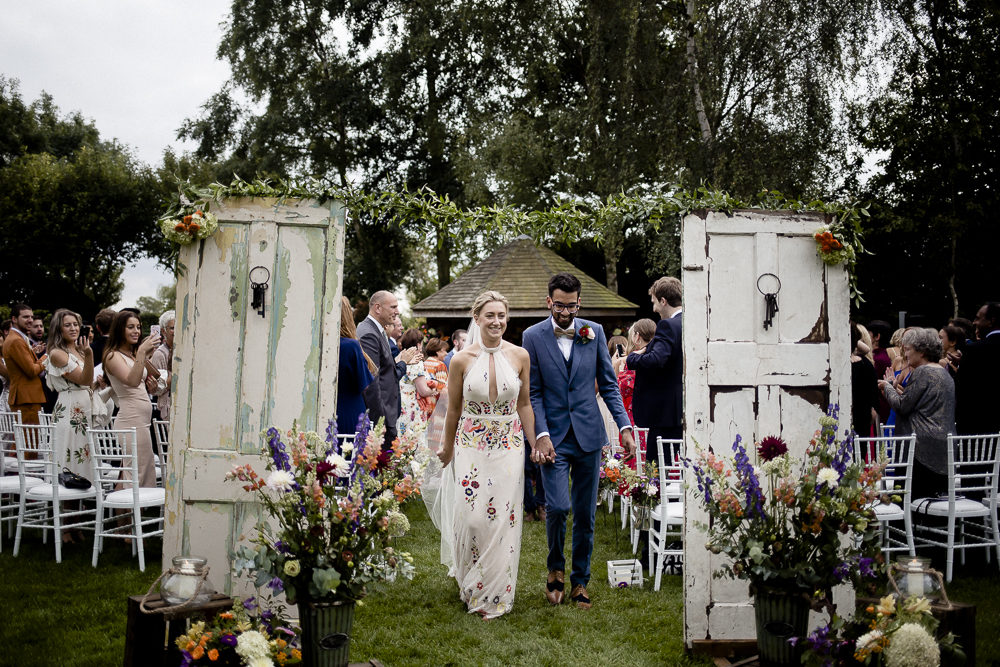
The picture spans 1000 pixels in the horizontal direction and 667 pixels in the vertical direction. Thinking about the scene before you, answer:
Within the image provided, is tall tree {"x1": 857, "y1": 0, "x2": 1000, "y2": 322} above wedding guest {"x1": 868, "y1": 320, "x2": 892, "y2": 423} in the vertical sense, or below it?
above

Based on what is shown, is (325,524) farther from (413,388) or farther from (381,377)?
(413,388)

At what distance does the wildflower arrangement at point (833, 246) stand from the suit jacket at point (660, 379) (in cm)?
178

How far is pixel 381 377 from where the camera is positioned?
743 centimetres

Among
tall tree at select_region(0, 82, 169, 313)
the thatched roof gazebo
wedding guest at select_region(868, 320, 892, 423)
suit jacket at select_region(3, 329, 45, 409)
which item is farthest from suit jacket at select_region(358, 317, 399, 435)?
tall tree at select_region(0, 82, 169, 313)

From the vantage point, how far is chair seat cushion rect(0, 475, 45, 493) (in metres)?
6.95

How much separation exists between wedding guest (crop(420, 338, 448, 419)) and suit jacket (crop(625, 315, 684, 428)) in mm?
3287

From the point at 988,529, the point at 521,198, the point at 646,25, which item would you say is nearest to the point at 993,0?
the point at 646,25

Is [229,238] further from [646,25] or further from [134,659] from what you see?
[646,25]

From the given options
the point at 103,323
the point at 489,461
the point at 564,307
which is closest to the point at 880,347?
the point at 564,307

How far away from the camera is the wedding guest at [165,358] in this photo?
820cm

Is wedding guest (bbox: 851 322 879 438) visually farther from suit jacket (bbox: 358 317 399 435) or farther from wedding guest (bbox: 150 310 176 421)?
wedding guest (bbox: 150 310 176 421)

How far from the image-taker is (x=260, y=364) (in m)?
4.31

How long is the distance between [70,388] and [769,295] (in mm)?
6160

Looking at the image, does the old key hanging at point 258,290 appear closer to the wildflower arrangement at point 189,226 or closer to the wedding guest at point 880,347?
the wildflower arrangement at point 189,226
